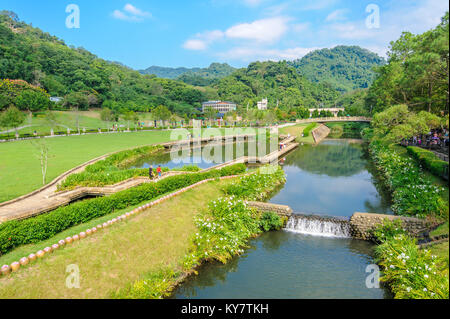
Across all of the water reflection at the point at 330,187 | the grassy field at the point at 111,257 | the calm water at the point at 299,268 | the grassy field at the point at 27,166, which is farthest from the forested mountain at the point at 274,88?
the grassy field at the point at 111,257

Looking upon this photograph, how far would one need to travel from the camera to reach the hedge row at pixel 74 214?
10.3m

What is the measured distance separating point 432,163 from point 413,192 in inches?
238

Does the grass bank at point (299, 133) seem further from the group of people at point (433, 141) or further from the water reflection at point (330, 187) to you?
the group of people at point (433, 141)

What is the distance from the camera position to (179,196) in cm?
1628

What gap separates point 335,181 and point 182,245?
18.6m

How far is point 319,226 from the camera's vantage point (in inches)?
618

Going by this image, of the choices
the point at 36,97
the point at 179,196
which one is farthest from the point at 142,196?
the point at 36,97

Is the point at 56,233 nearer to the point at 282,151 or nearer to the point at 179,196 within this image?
the point at 179,196

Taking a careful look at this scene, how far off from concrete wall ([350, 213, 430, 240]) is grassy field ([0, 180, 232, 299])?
28.8 feet

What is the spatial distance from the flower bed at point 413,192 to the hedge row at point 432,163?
0.63 m

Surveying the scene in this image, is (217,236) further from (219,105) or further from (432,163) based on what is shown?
(219,105)

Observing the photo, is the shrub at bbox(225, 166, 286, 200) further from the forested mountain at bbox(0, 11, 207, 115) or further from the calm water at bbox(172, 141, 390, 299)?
the forested mountain at bbox(0, 11, 207, 115)

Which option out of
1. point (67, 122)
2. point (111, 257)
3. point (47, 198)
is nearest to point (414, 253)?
point (111, 257)

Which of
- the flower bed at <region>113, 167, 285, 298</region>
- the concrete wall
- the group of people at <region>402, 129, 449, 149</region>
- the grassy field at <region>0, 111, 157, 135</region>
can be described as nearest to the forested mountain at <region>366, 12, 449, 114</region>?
the group of people at <region>402, 129, 449, 149</region>
